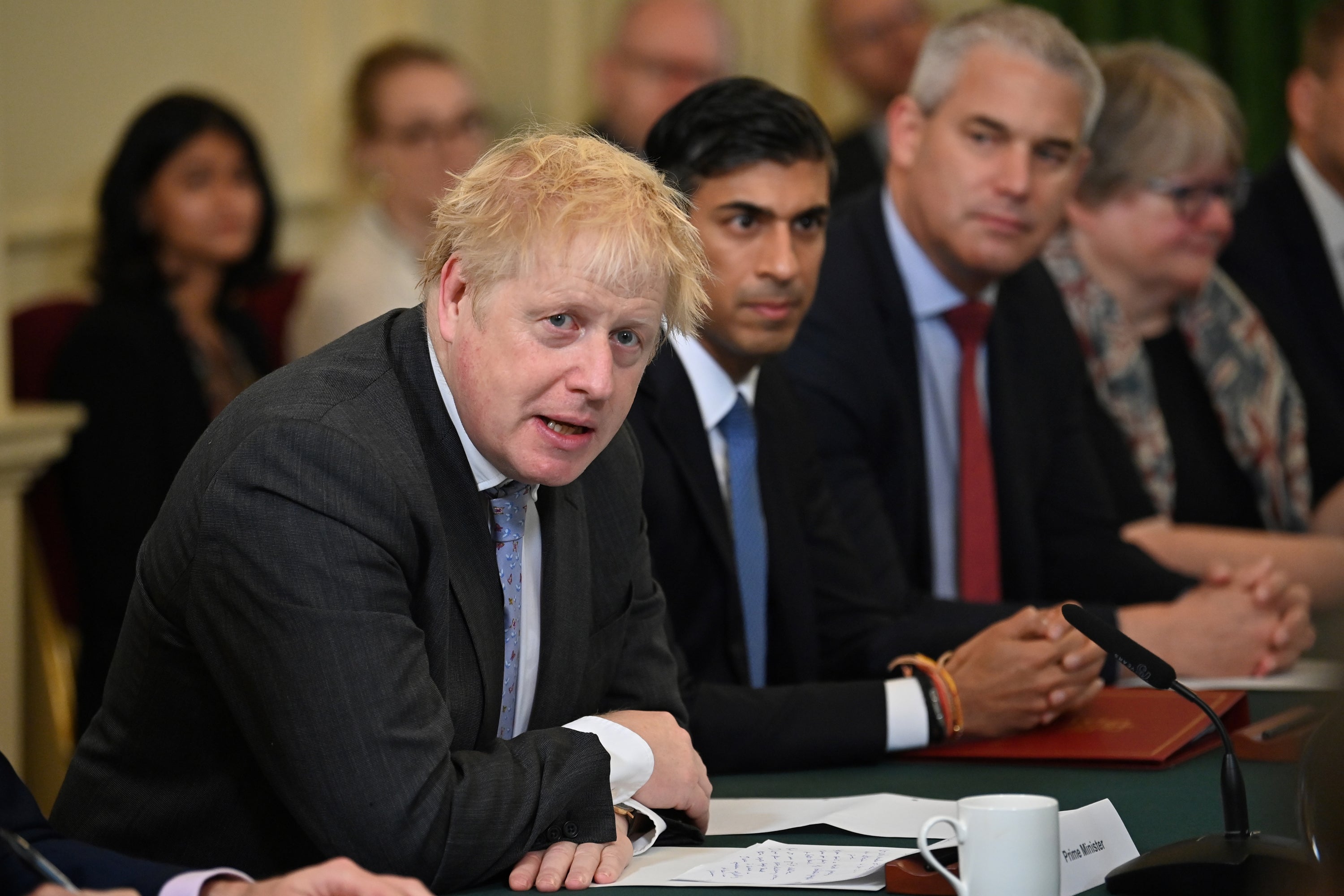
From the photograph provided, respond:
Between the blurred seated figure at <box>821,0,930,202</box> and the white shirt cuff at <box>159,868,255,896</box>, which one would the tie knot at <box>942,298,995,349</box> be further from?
the blurred seated figure at <box>821,0,930,202</box>

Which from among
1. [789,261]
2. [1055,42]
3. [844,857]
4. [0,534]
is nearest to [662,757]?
[844,857]

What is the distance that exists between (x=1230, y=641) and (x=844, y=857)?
4.00 ft

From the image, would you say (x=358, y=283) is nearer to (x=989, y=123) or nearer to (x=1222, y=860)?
(x=989, y=123)

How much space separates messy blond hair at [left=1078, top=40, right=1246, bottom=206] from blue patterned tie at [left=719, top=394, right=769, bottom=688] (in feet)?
4.51

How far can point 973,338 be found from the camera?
298cm

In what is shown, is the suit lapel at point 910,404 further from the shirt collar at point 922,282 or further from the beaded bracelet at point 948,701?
the beaded bracelet at point 948,701

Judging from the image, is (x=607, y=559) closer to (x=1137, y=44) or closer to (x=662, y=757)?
(x=662, y=757)

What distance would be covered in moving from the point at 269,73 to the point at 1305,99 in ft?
10.3

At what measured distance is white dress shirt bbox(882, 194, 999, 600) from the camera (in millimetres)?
2916

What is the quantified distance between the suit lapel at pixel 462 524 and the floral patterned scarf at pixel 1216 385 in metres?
2.02

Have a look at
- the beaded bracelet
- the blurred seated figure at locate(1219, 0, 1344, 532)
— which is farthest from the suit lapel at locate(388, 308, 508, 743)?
the blurred seated figure at locate(1219, 0, 1344, 532)

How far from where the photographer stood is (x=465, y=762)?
1499 mm

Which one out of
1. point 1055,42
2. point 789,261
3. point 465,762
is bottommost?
point 465,762

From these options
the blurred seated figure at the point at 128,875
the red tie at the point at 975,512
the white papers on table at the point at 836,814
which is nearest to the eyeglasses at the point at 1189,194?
the red tie at the point at 975,512
